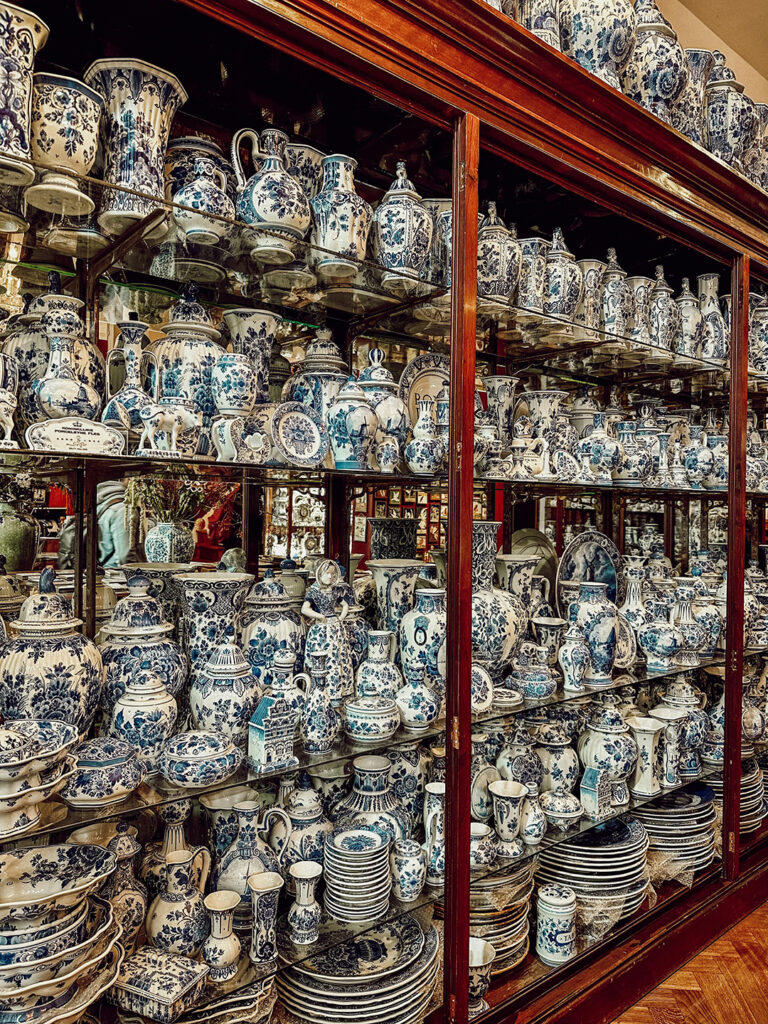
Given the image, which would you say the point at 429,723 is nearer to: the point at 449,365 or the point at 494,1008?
the point at 494,1008

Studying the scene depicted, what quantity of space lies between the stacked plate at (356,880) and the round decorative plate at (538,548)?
3.39 ft

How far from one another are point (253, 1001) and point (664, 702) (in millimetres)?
1581

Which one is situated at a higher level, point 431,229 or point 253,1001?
point 431,229

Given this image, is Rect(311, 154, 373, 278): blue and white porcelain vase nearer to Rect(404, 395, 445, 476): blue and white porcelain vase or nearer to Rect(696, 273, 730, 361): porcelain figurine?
Rect(404, 395, 445, 476): blue and white porcelain vase

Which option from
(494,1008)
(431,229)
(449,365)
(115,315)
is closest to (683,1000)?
(494,1008)

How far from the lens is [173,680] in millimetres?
1339

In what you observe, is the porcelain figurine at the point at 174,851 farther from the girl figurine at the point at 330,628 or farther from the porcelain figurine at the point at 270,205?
the porcelain figurine at the point at 270,205

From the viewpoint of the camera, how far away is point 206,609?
1.42m

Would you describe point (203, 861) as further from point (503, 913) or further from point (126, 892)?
point (503, 913)

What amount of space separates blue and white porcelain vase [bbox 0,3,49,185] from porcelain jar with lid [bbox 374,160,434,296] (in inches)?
27.8

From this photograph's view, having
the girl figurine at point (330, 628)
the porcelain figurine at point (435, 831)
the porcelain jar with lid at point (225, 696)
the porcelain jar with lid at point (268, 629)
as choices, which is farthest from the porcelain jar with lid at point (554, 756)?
the porcelain jar with lid at point (225, 696)

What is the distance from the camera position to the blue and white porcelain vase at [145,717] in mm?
1245

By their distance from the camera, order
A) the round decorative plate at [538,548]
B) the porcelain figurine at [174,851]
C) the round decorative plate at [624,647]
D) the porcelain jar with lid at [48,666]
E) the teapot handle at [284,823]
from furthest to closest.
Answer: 1. the round decorative plate at [538,548]
2. the round decorative plate at [624,647]
3. the teapot handle at [284,823]
4. the porcelain figurine at [174,851]
5. the porcelain jar with lid at [48,666]

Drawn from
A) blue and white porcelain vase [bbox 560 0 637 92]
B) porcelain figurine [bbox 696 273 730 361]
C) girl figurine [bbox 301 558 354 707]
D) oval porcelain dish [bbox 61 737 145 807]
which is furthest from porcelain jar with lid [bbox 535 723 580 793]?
blue and white porcelain vase [bbox 560 0 637 92]
